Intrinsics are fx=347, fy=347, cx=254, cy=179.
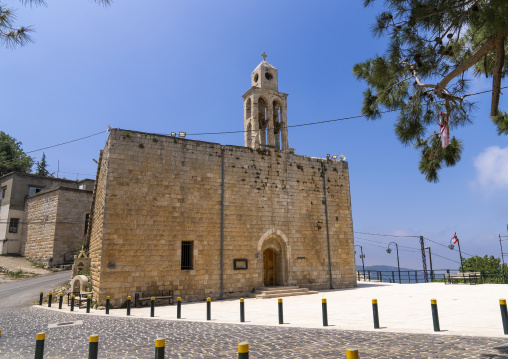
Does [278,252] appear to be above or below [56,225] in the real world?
below

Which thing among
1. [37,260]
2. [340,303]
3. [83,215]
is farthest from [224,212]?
[37,260]

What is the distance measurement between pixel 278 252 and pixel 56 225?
19.5m

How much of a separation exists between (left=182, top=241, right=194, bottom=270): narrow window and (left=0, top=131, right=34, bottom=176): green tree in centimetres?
3356

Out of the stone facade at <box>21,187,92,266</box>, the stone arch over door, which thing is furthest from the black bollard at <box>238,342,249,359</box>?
the stone facade at <box>21,187,92,266</box>

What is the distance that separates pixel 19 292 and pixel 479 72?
21161 mm

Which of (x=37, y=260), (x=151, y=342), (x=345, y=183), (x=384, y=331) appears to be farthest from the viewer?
(x=37, y=260)

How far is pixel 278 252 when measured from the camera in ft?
58.6

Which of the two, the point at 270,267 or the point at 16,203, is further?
the point at 16,203

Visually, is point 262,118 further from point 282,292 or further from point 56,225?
point 56,225

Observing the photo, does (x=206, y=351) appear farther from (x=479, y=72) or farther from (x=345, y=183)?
(x=345, y=183)

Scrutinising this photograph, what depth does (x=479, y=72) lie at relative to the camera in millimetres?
7008

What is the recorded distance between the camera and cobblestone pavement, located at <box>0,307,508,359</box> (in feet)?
18.3

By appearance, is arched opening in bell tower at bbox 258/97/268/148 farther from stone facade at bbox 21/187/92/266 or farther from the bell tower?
stone facade at bbox 21/187/92/266

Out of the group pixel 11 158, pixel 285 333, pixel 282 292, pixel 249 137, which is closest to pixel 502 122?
pixel 285 333
